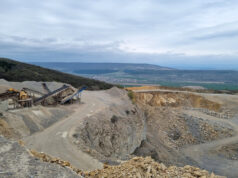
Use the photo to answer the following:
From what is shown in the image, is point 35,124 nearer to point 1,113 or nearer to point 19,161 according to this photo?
point 1,113

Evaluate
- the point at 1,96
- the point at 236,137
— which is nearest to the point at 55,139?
the point at 1,96

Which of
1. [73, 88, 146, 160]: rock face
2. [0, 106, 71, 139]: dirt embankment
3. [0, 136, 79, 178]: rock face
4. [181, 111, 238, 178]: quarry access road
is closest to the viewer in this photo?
[0, 136, 79, 178]: rock face

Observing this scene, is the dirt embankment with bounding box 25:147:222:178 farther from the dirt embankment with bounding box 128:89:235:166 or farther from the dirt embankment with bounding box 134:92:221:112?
the dirt embankment with bounding box 134:92:221:112

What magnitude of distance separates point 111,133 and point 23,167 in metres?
11.8

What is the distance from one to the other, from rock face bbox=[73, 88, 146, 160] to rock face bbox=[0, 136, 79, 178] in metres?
6.48

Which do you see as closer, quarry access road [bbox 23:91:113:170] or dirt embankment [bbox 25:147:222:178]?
dirt embankment [bbox 25:147:222:178]

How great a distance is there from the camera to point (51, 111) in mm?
19453

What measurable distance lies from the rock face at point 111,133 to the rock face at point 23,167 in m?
6.48

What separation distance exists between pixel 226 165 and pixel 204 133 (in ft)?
22.9

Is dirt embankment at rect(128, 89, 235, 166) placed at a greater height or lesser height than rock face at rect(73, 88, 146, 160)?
lesser

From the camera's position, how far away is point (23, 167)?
6559mm

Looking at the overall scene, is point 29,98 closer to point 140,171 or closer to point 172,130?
point 140,171

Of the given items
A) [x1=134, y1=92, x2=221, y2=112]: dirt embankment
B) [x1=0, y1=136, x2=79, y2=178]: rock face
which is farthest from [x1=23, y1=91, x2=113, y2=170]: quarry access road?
[x1=134, y1=92, x2=221, y2=112]: dirt embankment

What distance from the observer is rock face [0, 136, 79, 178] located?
6.24m
